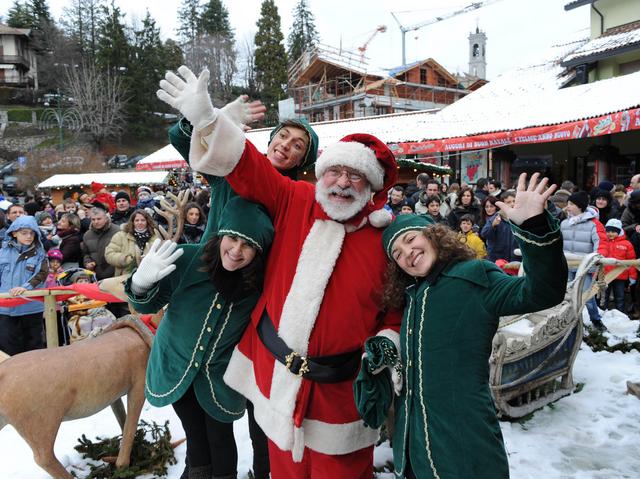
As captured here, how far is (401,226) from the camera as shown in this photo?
1786mm

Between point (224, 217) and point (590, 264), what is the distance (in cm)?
→ 321

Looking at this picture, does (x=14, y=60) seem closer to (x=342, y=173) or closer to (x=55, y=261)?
(x=55, y=261)

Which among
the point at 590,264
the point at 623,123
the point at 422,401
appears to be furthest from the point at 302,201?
the point at 623,123

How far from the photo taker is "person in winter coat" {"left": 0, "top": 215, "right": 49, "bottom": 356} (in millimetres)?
4277

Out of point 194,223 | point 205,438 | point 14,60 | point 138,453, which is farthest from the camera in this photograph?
point 14,60

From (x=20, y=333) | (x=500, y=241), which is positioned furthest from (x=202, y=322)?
(x=500, y=241)

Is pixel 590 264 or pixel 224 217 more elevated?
pixel 224 217

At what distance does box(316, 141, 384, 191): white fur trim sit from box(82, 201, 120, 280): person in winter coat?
13.5 ft

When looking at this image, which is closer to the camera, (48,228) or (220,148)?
(220,148)

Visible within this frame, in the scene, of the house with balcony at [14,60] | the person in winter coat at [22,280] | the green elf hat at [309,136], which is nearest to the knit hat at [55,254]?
the person in winter coat at [22,280]

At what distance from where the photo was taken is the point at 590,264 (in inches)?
149

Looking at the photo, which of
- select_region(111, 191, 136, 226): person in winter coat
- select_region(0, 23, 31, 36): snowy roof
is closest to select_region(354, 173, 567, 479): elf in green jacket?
select_region(111, 191, 136, 226): person in winter coat

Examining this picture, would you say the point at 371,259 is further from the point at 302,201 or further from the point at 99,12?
the point at 99,12

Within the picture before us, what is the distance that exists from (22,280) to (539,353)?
451 cm
